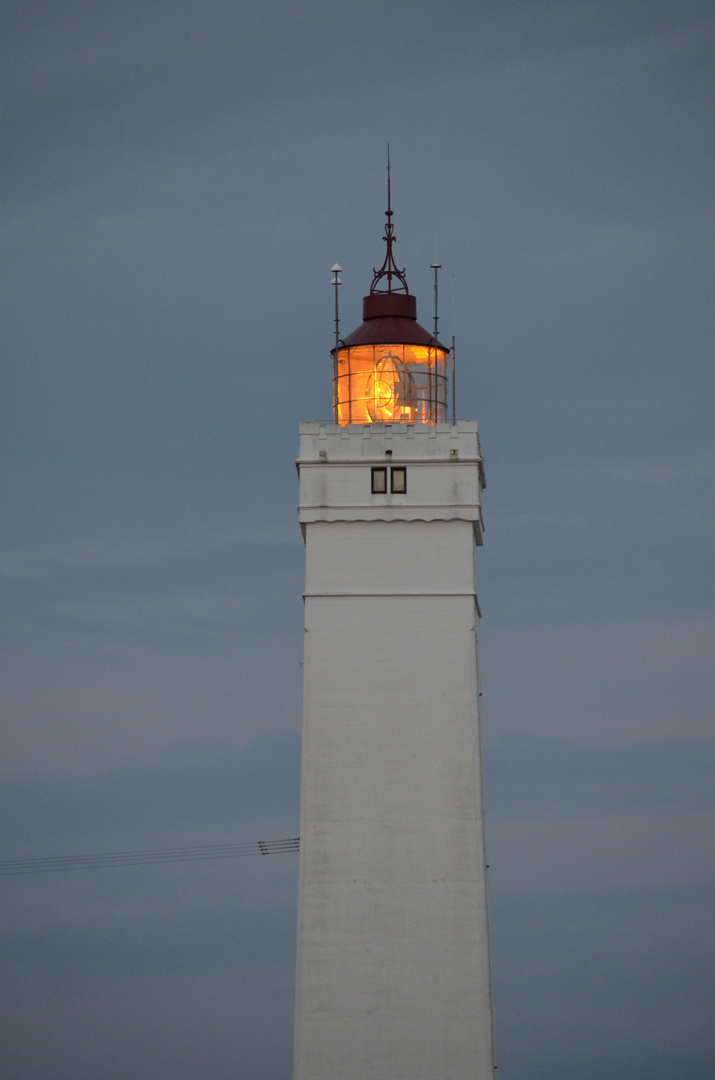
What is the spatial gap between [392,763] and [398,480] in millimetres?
5976

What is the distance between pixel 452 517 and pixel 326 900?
8.34 meters

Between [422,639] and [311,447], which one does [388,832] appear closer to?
[422,639]

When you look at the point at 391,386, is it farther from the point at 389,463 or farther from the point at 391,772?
the point at 391,772

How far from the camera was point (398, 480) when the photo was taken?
144 feet

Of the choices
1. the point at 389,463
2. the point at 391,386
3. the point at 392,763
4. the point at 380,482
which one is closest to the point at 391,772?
the point at 392,763

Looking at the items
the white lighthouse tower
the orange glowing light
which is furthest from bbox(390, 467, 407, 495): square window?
the orange glowing light

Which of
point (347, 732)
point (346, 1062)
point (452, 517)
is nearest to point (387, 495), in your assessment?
point (452, 517)

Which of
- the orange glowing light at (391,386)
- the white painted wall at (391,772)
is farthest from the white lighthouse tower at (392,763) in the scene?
the orange glowing light at (391,386)

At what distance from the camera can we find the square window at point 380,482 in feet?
144

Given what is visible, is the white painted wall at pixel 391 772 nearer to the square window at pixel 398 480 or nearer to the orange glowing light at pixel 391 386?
the square window at pixel 398 480

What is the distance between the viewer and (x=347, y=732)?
140 ft

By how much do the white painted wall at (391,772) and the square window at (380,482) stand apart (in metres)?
0.22

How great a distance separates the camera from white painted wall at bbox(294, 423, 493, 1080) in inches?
1629

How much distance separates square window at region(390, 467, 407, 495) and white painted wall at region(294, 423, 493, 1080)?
13 centimetres
